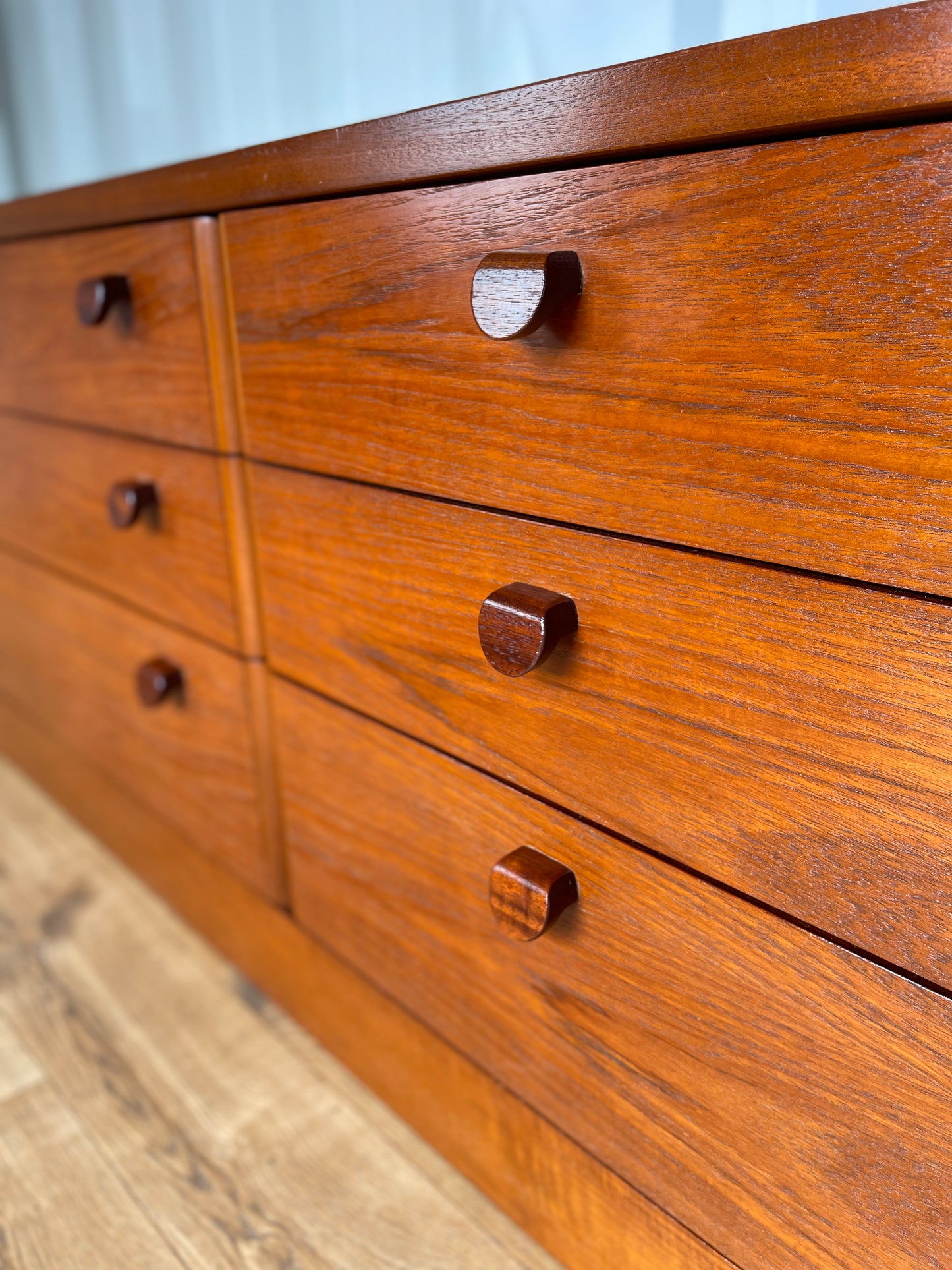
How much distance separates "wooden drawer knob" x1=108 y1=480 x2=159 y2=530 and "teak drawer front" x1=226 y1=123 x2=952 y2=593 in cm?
28

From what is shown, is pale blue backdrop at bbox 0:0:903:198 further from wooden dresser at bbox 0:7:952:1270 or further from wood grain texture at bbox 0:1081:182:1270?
wood grain texture at bbox 0:1081:182:1270

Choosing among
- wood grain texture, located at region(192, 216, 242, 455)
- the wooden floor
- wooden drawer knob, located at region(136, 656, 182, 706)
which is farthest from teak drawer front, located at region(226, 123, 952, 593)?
the wooden floor

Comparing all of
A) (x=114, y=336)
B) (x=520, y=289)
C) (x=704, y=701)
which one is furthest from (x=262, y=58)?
(x=704, y=701)

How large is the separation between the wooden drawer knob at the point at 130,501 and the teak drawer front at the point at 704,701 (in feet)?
0.73

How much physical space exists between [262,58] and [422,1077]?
105 cm

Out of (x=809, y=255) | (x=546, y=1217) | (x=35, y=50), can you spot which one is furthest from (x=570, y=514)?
(x=35, y=50)

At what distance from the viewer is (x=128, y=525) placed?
0.75m

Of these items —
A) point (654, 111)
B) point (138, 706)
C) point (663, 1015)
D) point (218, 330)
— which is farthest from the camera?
point (138, 706)

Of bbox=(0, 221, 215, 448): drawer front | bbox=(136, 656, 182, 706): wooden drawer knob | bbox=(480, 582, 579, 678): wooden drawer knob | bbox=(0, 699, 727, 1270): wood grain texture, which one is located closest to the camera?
bbox=(480, 582, 579, 678): wooden drawer knob

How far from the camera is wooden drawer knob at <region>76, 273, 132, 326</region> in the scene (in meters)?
0.69

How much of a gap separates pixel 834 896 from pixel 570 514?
201 millimetres

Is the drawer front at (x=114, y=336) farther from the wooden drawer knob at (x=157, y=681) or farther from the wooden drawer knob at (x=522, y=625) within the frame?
the wooden drawer knob at (x=522, y=625)

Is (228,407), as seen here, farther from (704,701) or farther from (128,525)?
(704,701)

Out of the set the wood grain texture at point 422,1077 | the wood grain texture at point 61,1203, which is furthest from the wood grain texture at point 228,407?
the wood grain texture at point 61,1203
